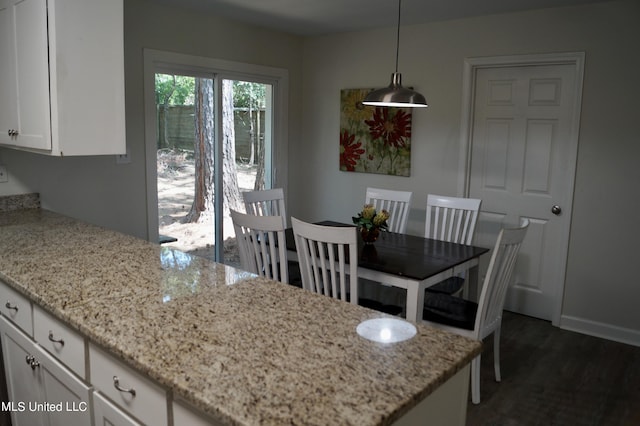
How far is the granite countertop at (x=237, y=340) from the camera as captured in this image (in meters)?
1.13

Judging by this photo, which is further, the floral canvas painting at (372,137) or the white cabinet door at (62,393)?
the floral canvas painting at (372,137)

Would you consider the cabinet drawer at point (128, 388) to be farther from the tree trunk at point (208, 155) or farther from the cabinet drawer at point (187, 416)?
the tree trunk at point (208, 155)

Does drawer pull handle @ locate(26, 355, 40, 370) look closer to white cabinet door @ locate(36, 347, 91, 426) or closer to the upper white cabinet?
white cabinet door @ locate(36, 347, 91, 426)

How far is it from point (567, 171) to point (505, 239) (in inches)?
62.1

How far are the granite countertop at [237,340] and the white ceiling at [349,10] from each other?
2.32m

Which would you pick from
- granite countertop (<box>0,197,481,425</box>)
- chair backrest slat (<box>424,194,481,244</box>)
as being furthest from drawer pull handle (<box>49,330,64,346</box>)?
chair backrest slat (<box>424,194,481,244</box>)

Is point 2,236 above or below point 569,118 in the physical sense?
below

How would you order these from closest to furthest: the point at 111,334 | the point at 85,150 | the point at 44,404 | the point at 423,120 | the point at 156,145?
the point at 111,334 → the point at 44,404 → the point at 85,150 → the point at 156,145 → the point at 423,120

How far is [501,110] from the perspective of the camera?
404cm

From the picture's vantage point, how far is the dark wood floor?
2682 mm

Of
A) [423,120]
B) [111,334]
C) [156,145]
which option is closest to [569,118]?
[423,120]

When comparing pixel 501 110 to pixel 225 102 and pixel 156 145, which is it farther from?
pixel 156 145

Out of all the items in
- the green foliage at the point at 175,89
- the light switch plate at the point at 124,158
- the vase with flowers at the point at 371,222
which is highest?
the green foliage at the point at 175,89

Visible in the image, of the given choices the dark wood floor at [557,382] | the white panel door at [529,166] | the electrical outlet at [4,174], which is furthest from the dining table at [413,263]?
the electrical outlet at [4,174]
